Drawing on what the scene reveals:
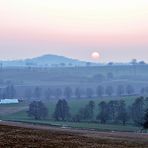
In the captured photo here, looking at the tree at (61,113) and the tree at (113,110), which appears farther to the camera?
the tree at (61,113)

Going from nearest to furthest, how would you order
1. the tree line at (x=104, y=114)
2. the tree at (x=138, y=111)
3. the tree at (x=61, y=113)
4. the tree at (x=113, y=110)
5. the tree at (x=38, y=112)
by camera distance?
the tree line at (x=104, y=114)
the tree at (x=138, y=111)
the tree at (x=113, y=110)
the tree at (x=61, y=113)
the tree at (x=38, y=112)

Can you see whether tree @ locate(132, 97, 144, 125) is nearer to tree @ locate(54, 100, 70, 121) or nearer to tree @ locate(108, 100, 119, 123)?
tree @ locate(108, 100, 119, 123)

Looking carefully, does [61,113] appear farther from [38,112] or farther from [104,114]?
[104,114]

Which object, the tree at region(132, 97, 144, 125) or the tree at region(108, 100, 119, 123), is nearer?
the tree at region(132, 97, 144, 125)

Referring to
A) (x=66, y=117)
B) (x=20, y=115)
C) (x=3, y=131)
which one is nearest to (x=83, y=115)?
(x=66, y=117)

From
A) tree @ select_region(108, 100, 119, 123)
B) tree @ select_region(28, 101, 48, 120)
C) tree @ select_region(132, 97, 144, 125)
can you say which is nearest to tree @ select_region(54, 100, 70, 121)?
tree @ select_region(28, 101, 48, 120)

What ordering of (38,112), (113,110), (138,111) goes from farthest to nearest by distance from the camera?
→ (38,112)
(113,110)
(138,111)

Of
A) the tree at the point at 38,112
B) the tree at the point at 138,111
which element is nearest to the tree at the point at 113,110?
the tree at the point at 138,111

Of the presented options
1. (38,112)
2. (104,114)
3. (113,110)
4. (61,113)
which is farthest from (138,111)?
(38,112)

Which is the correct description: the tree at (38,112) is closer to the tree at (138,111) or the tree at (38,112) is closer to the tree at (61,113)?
the tree at (61,113)

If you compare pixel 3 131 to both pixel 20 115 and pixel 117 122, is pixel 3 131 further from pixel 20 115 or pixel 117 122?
pixel 20 115

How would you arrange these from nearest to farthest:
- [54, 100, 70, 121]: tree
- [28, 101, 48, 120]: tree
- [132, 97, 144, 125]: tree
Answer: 1. [132, 97, 144, 125]: tree
2. [54, 100, 70, 121]: tree
3. [28, 101, 48, 120]: tree

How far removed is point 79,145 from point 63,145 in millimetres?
1991

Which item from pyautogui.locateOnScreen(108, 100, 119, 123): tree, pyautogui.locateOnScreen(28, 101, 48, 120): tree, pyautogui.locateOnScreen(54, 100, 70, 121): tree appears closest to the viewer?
pyautogui.locateOnScreen(108, 100, 119, 123): tree
